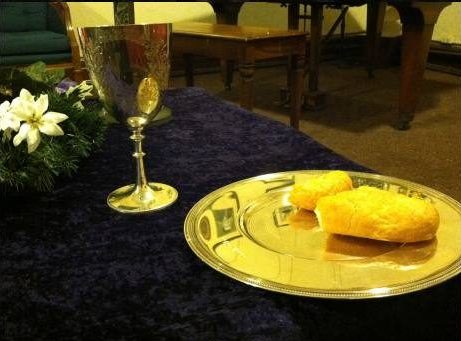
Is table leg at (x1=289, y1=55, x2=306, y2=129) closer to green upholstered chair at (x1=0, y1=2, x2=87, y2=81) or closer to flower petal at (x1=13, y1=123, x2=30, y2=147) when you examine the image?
green upholstered chair at (x1=0, y1=2, x2=87, y2=81)

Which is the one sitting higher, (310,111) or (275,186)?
(275,186)

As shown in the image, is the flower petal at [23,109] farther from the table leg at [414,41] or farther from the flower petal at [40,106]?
the table leg at [414,41]

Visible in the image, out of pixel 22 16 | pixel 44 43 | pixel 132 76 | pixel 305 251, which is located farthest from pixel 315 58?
pixel 305 251

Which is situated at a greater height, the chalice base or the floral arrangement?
the floral arrangement

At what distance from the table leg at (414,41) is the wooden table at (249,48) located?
0.48 metres

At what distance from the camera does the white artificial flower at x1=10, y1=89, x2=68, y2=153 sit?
0.54 metres

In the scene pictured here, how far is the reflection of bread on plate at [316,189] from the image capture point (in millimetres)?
500

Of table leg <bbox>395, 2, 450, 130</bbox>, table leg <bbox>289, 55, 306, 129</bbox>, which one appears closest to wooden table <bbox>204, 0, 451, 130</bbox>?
table leg <bbox>395, 2, 450, 130</bbox>

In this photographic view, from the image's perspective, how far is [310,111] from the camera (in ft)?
9.04

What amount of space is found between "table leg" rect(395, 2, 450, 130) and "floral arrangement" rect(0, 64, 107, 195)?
1.73 metres

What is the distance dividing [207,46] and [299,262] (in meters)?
1.77

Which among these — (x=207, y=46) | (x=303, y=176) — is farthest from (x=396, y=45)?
(x=303, y=176)

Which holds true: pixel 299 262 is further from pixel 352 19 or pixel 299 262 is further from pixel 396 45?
pixel 352 19

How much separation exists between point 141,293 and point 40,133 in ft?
0.90
